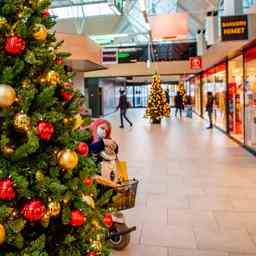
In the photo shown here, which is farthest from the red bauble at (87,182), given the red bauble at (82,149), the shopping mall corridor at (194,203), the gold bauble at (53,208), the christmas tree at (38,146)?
the shopping mall corridor at (194,203)

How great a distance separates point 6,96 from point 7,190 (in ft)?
1.24

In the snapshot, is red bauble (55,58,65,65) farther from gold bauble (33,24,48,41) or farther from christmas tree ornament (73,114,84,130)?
christmas tree ornament (73,114,84,130)

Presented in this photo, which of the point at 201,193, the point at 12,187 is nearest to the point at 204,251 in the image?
the point at 201,193

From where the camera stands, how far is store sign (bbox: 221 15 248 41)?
7.98 meters

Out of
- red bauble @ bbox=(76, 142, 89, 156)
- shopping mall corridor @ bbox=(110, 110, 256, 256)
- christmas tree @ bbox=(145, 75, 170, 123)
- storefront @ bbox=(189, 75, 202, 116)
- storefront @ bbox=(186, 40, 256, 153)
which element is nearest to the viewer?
red bauble @ bbox=(76, 142, 89, 156)

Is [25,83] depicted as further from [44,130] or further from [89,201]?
[89,201]

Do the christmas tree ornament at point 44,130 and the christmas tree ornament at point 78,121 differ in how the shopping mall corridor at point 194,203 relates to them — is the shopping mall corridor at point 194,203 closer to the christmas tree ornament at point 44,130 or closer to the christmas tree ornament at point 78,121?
the christmas tree ornament at point 78,121

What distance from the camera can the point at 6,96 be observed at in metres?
1.63

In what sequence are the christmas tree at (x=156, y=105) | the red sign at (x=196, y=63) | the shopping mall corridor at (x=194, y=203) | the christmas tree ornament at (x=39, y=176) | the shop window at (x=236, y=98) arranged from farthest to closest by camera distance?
the red sign at (x=196, y=63), the christmas tree at (x=156, y=105), the shop window at (x=236, y=98), the shopping mall corridor at (x=194, y=203), the christmas tree ornament at (x=39, y=176)

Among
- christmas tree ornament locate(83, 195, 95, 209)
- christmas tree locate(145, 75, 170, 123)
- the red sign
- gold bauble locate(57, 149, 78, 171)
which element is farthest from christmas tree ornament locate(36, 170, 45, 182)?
the red sign

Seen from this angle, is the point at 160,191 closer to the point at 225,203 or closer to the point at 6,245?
the point at 225,203

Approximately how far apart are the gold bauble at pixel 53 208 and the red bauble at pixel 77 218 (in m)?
0.11

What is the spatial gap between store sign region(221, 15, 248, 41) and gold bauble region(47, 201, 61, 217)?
7.04m

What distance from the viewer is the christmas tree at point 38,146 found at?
1.66 meters
